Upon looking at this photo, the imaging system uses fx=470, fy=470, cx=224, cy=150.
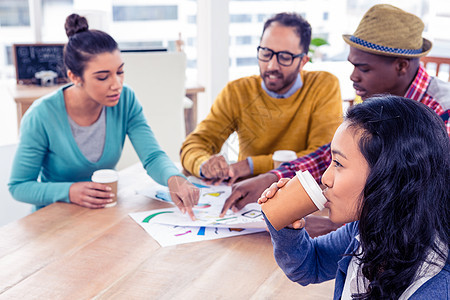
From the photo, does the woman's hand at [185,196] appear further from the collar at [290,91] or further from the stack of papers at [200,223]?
the collar at [290,91]

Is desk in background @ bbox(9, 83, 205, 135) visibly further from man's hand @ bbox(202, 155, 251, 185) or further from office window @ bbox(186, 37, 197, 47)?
man's hand @ bbox(202, 155, 251, 185)

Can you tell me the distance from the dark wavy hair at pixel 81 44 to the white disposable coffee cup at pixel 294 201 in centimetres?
113

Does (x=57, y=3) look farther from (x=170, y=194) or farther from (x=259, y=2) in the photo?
(x=170, y=194)

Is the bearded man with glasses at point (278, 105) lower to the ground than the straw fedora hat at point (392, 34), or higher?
lower

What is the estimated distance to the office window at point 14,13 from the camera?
3.76m

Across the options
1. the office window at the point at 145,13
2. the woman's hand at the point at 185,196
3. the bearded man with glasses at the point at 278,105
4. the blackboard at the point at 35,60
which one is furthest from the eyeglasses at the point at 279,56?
the office window at the point at 145,13

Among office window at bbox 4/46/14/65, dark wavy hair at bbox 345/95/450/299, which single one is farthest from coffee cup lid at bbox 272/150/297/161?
office window at bbox 4/46/14/65

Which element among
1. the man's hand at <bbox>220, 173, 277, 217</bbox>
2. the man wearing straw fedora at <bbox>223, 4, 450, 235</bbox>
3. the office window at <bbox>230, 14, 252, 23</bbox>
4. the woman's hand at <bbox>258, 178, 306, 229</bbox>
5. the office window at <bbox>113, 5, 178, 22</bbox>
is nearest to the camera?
the woman's hand at <bbox>258, 178, 306, 229</bbox>

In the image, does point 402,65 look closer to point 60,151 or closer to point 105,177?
point 105,177

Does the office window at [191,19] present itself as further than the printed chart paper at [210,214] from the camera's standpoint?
Yes

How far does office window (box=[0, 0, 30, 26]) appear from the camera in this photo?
12.3 ft

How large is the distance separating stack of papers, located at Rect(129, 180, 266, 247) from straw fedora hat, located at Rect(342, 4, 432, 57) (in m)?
0.66

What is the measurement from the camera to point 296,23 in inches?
77.5

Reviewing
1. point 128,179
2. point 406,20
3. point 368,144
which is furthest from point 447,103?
point 128,179
